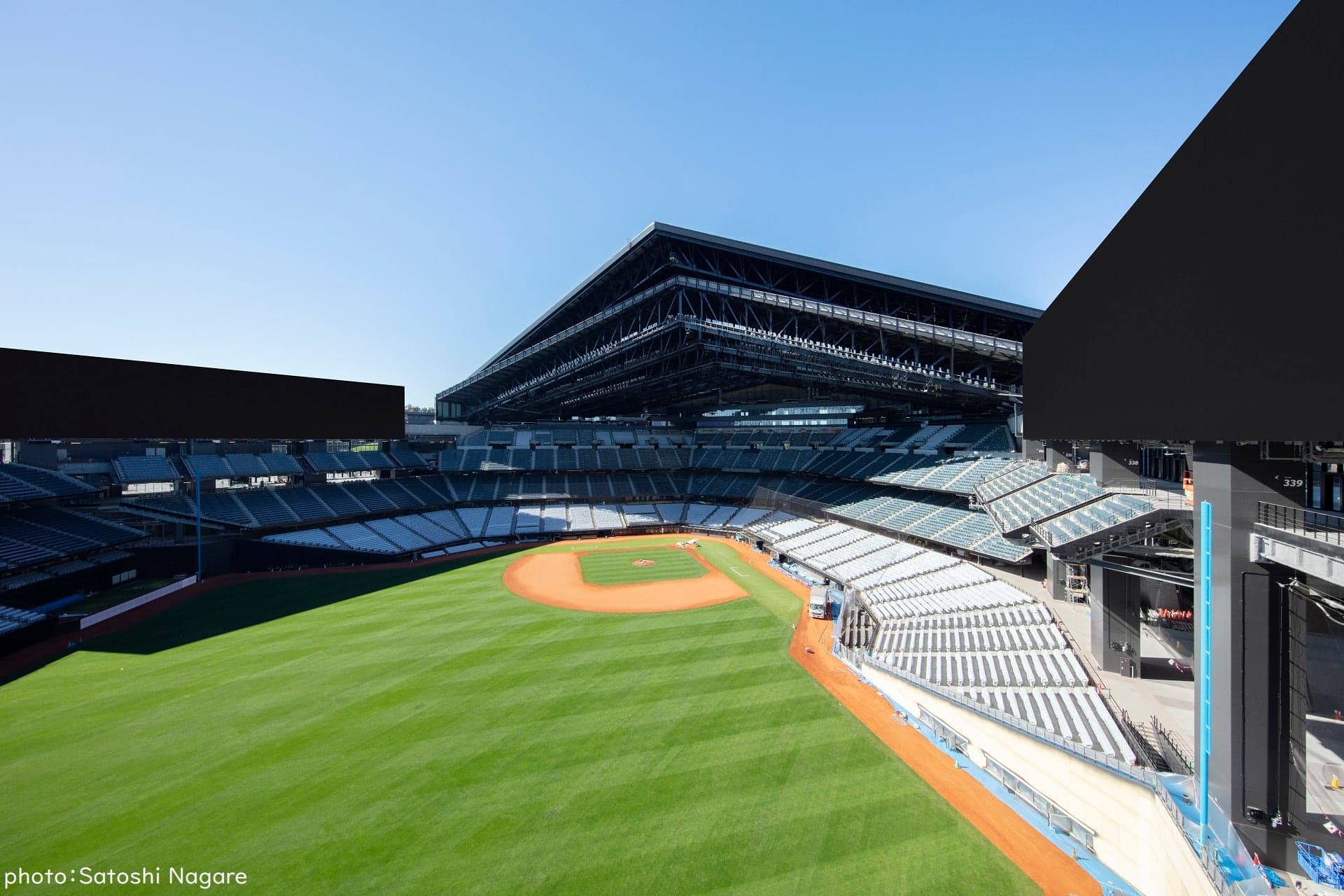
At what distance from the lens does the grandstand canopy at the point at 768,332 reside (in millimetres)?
24422

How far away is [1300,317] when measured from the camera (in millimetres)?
5387

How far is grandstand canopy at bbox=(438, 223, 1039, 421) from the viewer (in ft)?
80.1

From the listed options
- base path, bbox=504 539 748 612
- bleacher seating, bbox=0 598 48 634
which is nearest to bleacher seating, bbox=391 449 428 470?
base path, bbox=504 539 748 612

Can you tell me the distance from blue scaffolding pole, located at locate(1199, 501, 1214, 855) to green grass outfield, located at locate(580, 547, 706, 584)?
2354cm

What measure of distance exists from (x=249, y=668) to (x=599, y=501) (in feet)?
109

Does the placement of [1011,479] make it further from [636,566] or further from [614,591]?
[636,566]

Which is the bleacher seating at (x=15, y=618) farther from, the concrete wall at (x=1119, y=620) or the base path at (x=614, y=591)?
the concrete wall at (x=1119, y=620)

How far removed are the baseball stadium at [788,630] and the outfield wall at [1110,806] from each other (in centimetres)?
8

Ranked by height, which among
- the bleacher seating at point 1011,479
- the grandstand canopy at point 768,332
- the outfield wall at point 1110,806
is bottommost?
the outfield wall at point 1110,806

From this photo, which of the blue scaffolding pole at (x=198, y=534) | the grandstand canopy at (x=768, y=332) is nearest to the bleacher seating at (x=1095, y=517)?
the grandstand canopy at (x=768, y=332)

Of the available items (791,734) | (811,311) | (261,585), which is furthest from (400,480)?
(791,734)

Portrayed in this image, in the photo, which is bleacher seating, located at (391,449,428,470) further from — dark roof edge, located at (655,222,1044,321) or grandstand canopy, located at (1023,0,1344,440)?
grandstand canopy, located at (1023,0,1344,440)

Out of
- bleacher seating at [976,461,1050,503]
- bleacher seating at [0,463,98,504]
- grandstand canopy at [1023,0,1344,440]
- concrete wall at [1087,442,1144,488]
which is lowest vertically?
bleacher seating at [0,463,98,504]

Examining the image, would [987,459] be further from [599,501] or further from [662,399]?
[599,501]
